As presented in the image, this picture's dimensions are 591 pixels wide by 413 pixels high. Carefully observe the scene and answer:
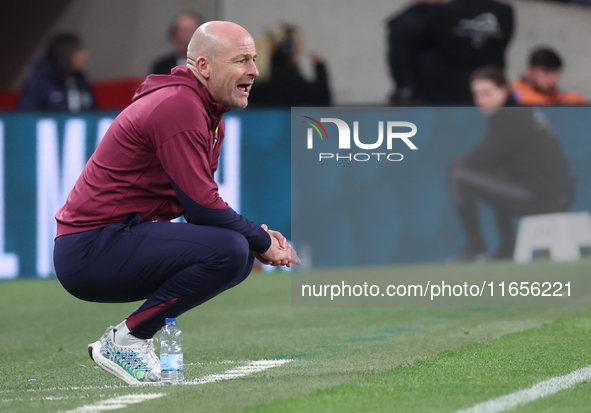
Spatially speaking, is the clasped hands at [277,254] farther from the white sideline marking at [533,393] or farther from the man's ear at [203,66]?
the white sideline marking at [533,393]

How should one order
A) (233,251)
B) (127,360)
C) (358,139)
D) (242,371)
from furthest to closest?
1. (358,139)
2. (242,371)
3. (127,360)
4. (233,251)

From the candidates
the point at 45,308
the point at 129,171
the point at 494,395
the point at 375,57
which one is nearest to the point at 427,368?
the point at 494,395

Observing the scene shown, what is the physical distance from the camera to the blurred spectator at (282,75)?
1093 cm

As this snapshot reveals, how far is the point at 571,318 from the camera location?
6.28 meters

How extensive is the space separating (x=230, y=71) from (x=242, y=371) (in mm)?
1430

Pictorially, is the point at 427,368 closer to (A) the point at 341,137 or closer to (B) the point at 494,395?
(B) the point at 494,395

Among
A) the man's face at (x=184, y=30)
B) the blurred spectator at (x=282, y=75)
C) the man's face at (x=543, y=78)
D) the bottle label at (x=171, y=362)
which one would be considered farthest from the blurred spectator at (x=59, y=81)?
the bottle label at (x=171, y=362)

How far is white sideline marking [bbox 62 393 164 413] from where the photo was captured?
11.9 ft

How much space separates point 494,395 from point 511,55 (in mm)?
11459

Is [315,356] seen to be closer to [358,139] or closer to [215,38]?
[215,38]

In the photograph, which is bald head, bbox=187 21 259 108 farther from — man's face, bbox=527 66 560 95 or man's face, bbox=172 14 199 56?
man's face, bbox=527 66 560 95

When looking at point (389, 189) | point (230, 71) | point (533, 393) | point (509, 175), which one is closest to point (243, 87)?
point (230, 71)

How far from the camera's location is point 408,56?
1088 centimetres

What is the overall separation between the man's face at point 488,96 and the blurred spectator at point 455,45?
321 millimetres
